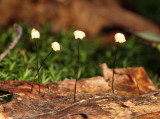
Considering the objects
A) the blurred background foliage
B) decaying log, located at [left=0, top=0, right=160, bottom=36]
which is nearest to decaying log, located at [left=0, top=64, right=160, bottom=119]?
the blurred background foliage

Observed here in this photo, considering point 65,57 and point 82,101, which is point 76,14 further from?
point 82,101

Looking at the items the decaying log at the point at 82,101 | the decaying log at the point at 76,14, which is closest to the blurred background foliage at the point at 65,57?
the decaying log at the point at 76,14

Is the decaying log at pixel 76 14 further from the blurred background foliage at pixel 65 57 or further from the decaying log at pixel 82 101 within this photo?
the decaying log at pixel 82 101

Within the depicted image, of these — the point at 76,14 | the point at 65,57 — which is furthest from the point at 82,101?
the point at 76,14

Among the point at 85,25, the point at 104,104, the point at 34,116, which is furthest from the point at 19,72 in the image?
the point at 85,25

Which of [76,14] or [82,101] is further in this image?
[76,14]
